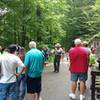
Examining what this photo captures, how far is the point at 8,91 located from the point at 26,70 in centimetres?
116

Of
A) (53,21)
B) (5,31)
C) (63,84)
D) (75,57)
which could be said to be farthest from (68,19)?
(75,57)

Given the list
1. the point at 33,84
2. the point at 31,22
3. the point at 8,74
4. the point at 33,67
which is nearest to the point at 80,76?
the point at 33,84

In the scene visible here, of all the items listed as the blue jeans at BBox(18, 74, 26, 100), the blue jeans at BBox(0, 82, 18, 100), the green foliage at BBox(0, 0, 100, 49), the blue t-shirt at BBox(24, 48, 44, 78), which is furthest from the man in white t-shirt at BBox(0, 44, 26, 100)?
the green foliage at BBox(0, 0, 100, 49)

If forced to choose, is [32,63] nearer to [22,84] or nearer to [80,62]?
[22,84]

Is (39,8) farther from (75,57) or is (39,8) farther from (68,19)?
(68,19)

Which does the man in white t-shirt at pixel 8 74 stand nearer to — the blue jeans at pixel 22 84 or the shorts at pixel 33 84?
the shorts at pixel 33 84

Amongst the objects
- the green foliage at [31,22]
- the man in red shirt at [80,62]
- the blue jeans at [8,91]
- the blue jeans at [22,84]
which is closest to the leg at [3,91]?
the blue jeans at [8,91]

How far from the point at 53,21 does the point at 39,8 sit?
2.94 meters

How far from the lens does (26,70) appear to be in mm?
9562

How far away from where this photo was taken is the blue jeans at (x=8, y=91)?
8.47 meters

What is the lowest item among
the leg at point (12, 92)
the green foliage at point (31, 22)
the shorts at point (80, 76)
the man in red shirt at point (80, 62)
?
the leg at point (12, 92)

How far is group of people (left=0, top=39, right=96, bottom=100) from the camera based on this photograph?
333 inches

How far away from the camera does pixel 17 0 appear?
961 inches

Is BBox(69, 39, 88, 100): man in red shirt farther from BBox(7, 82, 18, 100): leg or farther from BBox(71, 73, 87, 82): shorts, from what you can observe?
BBox(7, 82, 18, 100): leg
